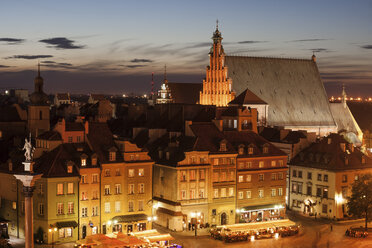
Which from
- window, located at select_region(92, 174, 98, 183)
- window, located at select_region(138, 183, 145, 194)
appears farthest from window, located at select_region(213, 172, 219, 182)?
window, located at select_region(92, 174, 98, 183)

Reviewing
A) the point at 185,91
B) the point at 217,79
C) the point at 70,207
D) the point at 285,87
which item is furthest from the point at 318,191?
the point at 185,91

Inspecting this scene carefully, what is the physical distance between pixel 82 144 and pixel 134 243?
20332 mm

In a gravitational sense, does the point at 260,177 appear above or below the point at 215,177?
below

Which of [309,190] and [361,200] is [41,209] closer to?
[309,190]

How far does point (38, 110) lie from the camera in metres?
102

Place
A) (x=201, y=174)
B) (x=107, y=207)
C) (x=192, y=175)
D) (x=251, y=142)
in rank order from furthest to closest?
1. (x=251, y=142)
2. (x=201, y=174)
3. (x=192, y=175)
4. (x=107, y=207)

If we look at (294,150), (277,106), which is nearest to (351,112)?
(277,106)

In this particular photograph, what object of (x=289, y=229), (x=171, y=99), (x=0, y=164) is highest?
(x=171, y=99)

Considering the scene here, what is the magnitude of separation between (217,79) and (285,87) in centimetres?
1892

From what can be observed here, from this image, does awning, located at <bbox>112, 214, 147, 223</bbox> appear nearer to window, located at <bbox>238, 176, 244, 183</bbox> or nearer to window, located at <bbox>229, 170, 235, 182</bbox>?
window, located at <bbox>229, 170, 235, 182</bbox>

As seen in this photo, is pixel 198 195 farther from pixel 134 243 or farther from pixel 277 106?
pixel 277 106

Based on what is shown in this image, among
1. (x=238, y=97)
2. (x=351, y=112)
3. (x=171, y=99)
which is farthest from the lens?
(x=351, y=112)

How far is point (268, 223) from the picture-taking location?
8244 cm

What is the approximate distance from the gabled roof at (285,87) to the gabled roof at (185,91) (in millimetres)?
16186
